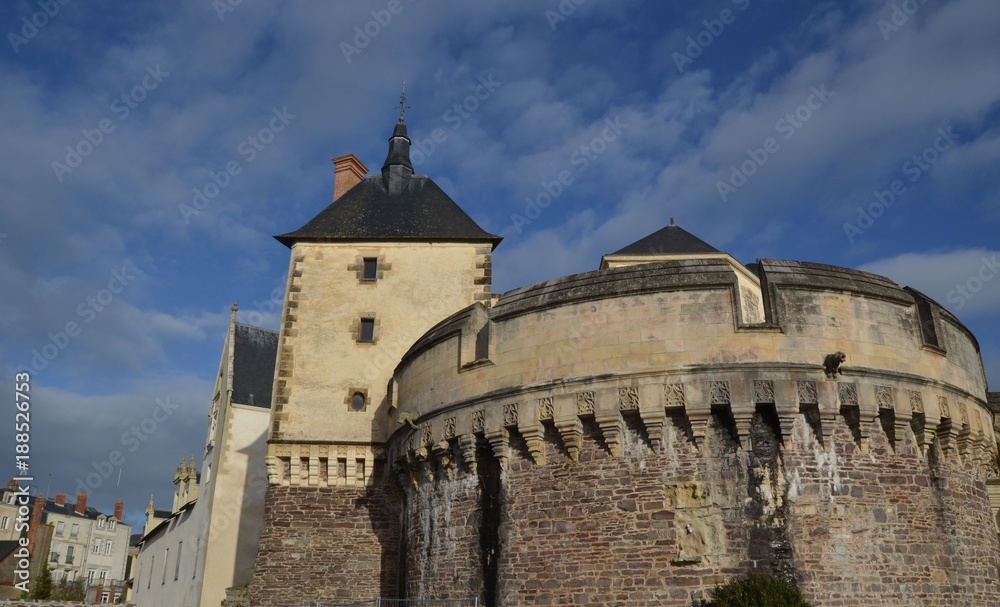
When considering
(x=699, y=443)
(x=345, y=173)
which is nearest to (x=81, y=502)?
(x=345, y=173)

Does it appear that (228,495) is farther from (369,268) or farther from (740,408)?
(740,408)

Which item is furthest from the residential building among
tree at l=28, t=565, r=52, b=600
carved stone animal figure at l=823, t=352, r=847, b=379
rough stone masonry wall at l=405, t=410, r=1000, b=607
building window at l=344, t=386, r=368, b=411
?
carved stone animal figure at l=823, t=352, r=847, b=379

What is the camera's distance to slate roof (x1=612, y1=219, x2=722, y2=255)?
68.5 feet

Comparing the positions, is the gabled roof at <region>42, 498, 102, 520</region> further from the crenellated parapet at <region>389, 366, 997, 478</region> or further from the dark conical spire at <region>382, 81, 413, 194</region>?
the crenellated parapet at <region>389, 366, 997, 478</region>

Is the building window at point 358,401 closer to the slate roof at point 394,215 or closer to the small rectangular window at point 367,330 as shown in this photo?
the small rectangular window at point 367,330

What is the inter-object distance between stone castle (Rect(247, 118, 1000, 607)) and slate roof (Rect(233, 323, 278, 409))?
10996mm

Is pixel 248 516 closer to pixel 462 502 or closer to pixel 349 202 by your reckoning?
pixel 349 202

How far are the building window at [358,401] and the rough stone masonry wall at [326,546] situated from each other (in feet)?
5.98

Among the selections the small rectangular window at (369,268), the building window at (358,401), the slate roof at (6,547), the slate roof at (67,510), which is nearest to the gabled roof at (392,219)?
the small rectangular window at (369,268)

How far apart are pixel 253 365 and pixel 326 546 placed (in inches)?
371

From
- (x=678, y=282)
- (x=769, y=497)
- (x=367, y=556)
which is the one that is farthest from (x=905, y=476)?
(x=367, y=556)

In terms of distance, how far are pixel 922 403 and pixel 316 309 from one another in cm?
1313

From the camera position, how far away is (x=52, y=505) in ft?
174

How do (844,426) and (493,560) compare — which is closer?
(844,426)
